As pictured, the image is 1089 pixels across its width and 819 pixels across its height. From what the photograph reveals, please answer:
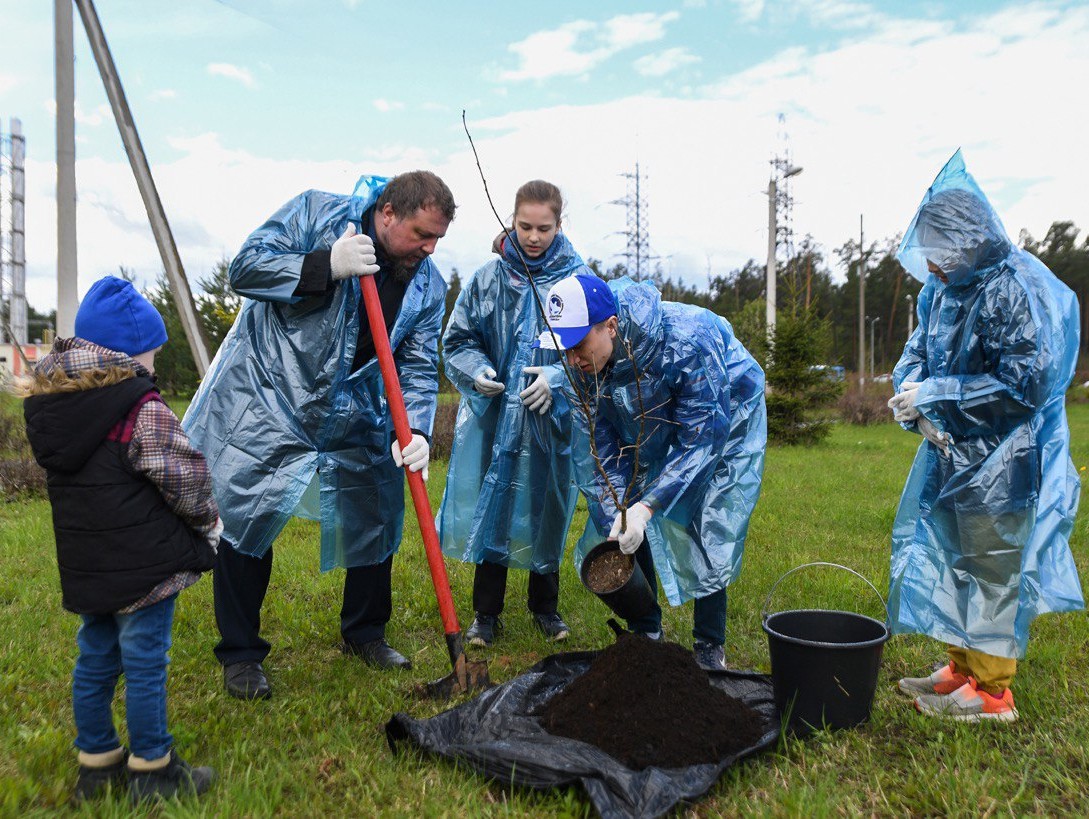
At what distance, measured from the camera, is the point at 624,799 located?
228 cm

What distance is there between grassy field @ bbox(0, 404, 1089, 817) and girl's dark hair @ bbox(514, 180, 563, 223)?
6.52 feet

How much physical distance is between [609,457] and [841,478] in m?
6.05

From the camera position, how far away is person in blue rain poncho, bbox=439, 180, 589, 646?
3.78 meters

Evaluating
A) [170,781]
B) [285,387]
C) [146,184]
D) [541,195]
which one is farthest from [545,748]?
[146,184]

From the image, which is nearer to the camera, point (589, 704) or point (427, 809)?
point (427, 809)

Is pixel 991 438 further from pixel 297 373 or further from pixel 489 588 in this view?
pixel 297 373

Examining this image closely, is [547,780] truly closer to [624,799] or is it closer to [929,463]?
[624,799]

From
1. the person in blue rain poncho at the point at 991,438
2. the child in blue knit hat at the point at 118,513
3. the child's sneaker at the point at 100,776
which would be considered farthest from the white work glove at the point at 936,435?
the child's sneaker at the point at 100,776

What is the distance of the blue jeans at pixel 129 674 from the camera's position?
227 centimetres

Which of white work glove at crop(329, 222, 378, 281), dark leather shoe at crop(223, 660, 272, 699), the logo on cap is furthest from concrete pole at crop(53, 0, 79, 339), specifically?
the logo on cap

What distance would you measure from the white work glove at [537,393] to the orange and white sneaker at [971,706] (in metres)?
1.88

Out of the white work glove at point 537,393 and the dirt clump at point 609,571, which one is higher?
the white work glove at point 537,393

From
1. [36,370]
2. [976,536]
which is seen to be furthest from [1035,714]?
[36,370]

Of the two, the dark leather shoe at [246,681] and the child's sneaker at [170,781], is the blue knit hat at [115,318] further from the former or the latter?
the dark leather shoe at [246,681]
